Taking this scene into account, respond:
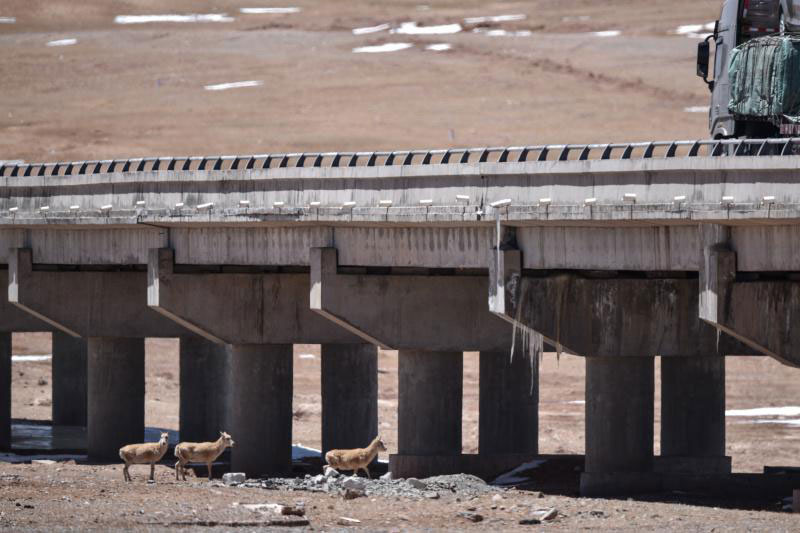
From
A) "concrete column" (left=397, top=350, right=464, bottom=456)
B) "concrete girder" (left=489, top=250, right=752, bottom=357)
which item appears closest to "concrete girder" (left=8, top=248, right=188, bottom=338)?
"concrete column" (left=397, top=350, right=464, bottom=456)

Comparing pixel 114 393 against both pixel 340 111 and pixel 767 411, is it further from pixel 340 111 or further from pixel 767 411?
pixel 340 111

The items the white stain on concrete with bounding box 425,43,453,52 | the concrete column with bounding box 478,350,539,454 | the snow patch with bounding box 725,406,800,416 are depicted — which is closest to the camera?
the concrete column with bounding box 478,350,539,454

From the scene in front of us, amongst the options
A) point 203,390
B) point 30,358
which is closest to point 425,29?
point 30,358

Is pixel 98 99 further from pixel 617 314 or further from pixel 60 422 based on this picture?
pixel 617 314

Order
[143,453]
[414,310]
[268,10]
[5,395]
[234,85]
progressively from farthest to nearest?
1. [268,10]
2. [234,85]
3. [5,395]
4. [414,310]
5. [143,453]

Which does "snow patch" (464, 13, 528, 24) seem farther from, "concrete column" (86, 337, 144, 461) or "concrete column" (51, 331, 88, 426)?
"concrete column" (86, 337, 144, 461)

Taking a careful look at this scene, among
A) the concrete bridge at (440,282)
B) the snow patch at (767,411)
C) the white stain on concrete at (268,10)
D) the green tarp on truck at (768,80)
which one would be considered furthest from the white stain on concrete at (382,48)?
the green tarp on truck at (768,80)

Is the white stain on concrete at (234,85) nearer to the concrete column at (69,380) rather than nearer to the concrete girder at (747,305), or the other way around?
the concrete column at (69,380)

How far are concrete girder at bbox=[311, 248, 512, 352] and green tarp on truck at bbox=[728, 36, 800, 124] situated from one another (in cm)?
555

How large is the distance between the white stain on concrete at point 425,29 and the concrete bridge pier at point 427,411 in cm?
8251

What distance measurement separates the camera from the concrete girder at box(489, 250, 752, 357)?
2877 centimetres

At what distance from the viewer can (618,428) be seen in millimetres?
→ 30219

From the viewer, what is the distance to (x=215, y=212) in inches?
1315

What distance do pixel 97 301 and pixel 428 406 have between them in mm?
9312
